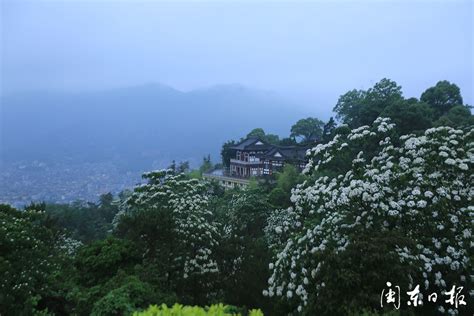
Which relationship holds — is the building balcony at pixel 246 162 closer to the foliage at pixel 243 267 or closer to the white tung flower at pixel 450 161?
the foliage at pixel 243 267

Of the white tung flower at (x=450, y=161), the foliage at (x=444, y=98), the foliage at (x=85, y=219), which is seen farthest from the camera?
the foliage at (x=444, y=98)

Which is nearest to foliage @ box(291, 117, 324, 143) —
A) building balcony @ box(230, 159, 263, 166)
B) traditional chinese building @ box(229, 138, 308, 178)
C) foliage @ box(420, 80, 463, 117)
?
traditional chinese building @ box(229, 138, 308, 178)

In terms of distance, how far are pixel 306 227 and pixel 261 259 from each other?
2.93 metres

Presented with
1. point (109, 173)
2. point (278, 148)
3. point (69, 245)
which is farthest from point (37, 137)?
point (69, 245)

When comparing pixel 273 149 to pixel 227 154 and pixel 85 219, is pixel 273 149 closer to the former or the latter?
pixel 227 154

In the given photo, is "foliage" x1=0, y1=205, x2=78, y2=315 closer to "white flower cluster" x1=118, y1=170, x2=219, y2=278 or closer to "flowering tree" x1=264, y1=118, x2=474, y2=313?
"white flower cluster" x1=118, y1=170, x2=219, y2=278

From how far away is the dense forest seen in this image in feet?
23.5

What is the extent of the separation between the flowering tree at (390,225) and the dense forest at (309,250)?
0.02m

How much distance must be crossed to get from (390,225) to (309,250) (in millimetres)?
1628

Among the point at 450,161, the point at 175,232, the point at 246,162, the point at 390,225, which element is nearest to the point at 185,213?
the point at 175,232

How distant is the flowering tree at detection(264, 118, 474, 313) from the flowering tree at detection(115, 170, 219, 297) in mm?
3643

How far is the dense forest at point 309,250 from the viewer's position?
23.5ft

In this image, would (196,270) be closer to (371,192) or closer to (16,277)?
(16,277)

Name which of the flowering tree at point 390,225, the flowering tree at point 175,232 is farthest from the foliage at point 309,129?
the flowering tree at point 390,225
